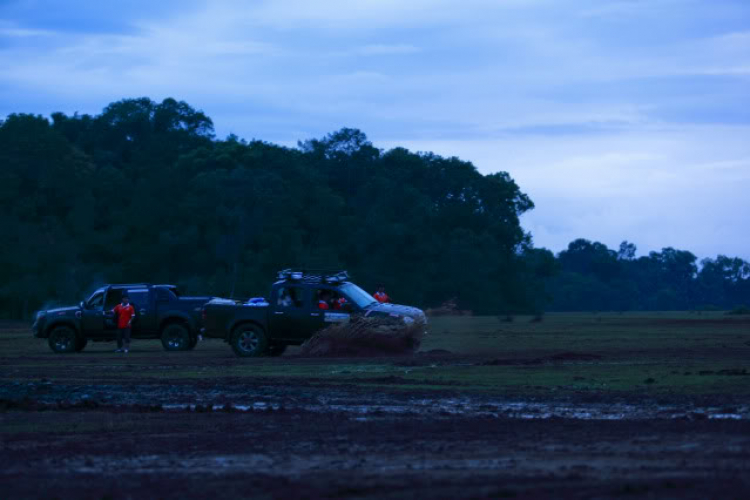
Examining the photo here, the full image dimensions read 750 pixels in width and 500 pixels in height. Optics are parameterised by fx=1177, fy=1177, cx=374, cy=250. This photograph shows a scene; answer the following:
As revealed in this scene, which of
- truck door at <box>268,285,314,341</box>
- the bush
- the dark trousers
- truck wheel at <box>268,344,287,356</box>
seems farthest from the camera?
the dark trousers

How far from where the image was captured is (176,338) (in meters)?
32.9

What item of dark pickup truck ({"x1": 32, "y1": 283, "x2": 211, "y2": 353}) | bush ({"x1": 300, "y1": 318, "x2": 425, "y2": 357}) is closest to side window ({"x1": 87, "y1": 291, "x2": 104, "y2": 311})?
dark pickup truck ({"x1": 32, "y1": 283, "x2": 211, "y2": 353})

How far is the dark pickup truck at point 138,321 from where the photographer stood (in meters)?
33.0

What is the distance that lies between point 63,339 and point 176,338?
3309mm

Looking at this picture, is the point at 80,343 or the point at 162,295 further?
the point at 80,343

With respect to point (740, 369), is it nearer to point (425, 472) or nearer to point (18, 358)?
point (425, 472)

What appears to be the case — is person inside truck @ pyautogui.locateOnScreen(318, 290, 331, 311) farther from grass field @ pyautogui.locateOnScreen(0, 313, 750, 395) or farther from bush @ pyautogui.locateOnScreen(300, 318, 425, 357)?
grass field @ pyautogui.locateOnScreen(0, 313, 750, 395)

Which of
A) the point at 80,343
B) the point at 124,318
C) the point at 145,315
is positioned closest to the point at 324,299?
the point at 124,318

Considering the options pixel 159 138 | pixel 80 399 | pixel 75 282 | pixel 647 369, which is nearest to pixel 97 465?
pixel 80 399

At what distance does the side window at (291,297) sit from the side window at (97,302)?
705cm

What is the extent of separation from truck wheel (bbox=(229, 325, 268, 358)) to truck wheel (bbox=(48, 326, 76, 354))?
21.7 ft

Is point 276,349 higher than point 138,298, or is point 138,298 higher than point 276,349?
point 138,298

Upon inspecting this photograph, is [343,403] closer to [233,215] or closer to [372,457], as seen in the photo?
[372,457]

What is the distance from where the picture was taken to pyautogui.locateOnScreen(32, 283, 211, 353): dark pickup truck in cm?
3300
